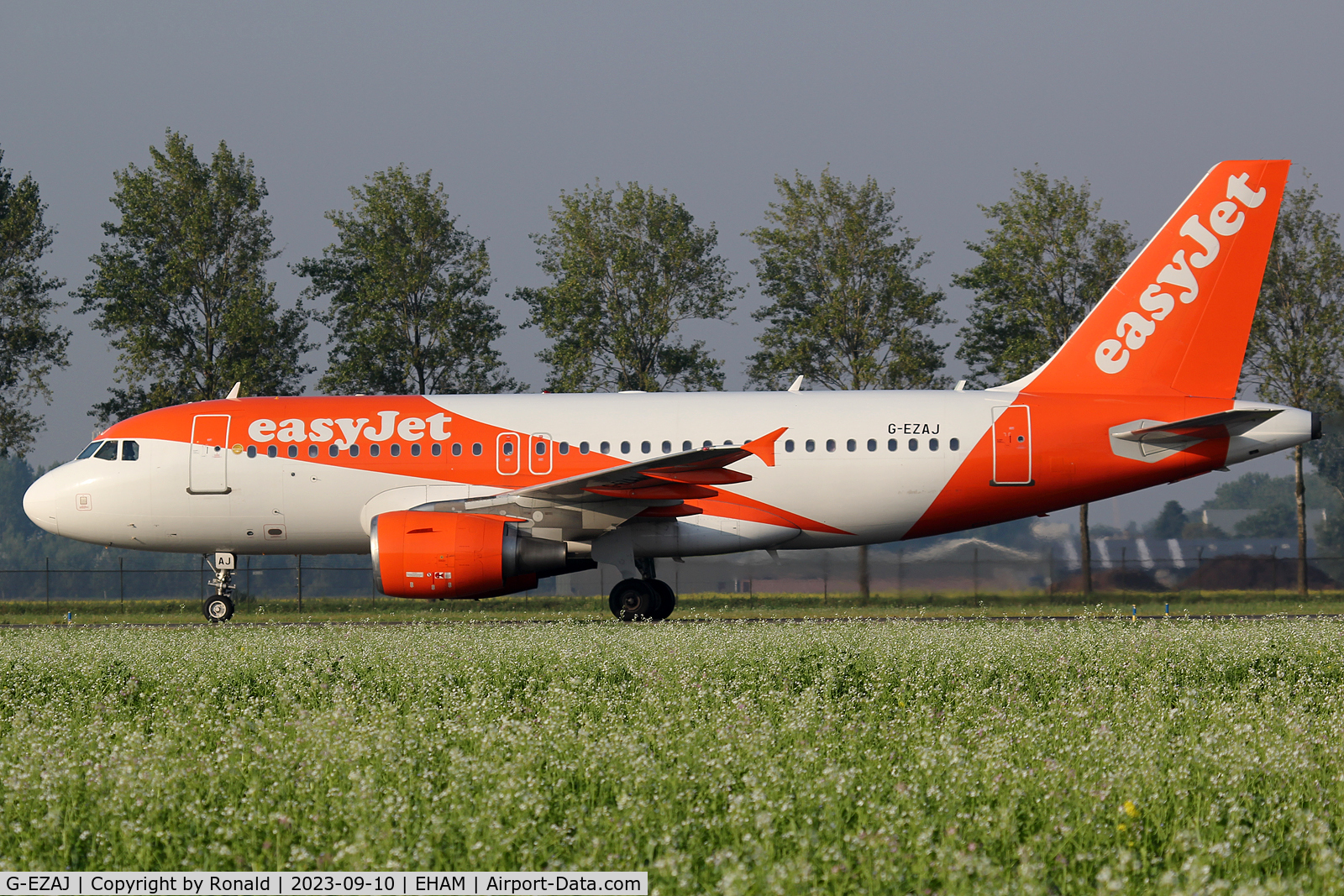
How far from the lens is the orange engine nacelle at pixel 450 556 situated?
16250 mm

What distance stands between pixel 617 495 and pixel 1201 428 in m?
8.69

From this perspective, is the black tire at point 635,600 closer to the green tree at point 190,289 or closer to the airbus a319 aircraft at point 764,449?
the airbus a319 aircraft at point 764,449

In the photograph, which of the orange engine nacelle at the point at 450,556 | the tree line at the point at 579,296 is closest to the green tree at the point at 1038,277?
the tree line at the point at 579,296

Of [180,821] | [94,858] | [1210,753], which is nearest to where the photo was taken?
[94,858]

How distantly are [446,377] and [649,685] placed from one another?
77.4 ft

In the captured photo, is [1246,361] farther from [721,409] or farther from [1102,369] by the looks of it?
[721,409]

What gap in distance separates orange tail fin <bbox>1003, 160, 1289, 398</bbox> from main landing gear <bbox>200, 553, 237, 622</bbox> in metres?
13.5

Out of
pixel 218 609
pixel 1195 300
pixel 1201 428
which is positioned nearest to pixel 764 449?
pixel 1201 428

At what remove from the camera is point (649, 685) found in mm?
7594

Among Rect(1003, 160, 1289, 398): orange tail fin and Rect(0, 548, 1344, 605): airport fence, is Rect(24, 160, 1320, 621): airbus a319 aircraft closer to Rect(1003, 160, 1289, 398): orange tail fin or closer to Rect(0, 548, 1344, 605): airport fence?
Rect(1003, 160, 1289, 398): orange tail fin

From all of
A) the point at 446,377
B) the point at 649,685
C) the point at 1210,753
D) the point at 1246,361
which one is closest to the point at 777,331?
the point at 446,377

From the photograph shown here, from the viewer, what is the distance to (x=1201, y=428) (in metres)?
17.4

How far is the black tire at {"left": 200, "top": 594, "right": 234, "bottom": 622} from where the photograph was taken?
61.9 ft
